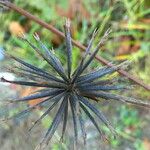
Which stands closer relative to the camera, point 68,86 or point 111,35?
point 68,86

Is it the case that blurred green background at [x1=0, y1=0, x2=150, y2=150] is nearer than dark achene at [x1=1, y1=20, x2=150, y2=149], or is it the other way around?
dark achene at [x1=1, y1=20, x2=150, y2=149]

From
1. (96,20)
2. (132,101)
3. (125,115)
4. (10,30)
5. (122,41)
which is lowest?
(125,115)

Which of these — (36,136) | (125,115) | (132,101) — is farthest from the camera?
(125,115)

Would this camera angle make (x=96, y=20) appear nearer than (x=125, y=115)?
No

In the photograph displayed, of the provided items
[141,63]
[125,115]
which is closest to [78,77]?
[125,115]

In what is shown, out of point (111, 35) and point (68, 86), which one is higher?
point (111, 35)

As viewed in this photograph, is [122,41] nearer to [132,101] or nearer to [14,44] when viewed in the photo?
[14,44]

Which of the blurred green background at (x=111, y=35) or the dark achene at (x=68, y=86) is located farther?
the blurred green background at (x=111, y=35)

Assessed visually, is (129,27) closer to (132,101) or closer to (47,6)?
(47,6)

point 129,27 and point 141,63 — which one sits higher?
point 129,27

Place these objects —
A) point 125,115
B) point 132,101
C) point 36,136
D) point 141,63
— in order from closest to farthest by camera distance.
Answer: point 132,101 → point 36,136 → point 125,115 → point 141,63
